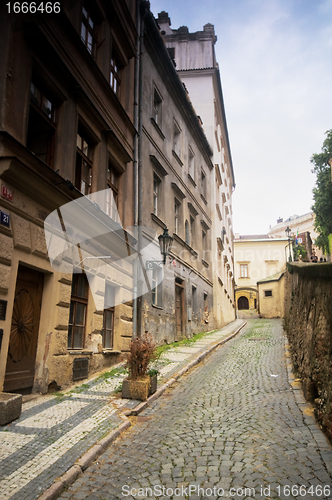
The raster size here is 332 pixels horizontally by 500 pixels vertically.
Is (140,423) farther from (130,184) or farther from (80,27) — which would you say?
(80,27)

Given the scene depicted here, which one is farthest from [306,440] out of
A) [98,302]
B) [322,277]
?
[98,302]

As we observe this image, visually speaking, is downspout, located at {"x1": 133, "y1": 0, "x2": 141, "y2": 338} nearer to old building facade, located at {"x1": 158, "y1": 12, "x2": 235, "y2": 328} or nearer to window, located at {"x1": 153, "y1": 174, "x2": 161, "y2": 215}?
window, located at {"x1": 153, "y1": 174, "x2": 161, "y2": 215}

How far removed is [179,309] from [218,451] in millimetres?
12098

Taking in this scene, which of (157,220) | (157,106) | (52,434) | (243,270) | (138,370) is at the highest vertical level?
(243,270)

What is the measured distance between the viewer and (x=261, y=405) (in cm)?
684

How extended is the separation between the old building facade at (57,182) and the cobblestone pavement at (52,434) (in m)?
0.72

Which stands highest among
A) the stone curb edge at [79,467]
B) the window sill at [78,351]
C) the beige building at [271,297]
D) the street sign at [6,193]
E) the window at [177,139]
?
the window at [177,139]

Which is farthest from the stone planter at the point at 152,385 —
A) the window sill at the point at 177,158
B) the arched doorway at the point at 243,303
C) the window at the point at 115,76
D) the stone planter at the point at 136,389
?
the arched doorway at the point at 243,303

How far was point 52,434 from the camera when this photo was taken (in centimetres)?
519

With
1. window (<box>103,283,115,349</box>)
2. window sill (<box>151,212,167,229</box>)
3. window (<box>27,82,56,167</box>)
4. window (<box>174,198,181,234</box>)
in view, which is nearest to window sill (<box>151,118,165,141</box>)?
window (<box>174,198,181,234</box>)

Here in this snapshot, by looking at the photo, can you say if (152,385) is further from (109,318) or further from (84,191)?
(84,191)

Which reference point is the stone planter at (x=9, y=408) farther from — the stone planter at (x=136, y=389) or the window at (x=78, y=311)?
the window at (x=78, y=311)

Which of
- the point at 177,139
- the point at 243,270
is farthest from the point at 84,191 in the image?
the point at 243,270

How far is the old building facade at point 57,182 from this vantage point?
6.51 m
